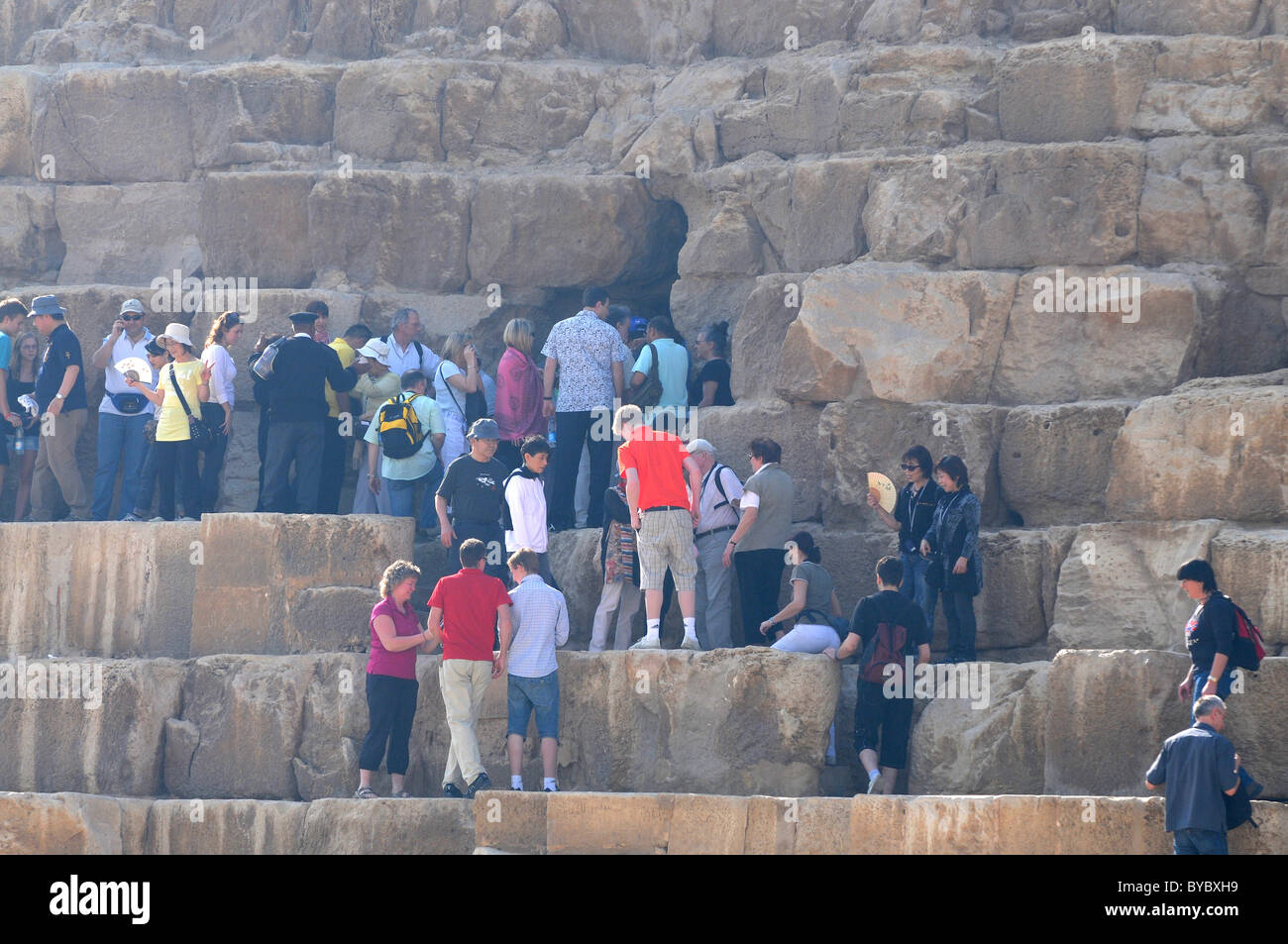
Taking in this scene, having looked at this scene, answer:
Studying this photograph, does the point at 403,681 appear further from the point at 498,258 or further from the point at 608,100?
the point at 608,100

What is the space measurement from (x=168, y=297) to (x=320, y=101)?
2.42 m

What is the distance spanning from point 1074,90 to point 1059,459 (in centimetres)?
325

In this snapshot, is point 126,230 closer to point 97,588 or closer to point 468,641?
point 97,588

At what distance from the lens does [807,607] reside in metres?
12.5

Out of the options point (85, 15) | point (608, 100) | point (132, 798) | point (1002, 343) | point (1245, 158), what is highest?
point (85, 15)

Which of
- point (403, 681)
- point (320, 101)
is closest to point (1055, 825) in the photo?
point (403, 681)

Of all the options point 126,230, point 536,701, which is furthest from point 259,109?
point 536,701

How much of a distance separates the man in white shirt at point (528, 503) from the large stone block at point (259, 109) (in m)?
5.83

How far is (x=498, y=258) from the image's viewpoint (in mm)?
16625

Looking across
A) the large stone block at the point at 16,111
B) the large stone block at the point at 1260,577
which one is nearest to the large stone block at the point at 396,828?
the large stone block at the point at 1260,577

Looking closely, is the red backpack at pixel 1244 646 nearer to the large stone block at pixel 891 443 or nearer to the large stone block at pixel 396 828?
the large stone block at pixel 891 443

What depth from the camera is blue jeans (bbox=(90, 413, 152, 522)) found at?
15.0m

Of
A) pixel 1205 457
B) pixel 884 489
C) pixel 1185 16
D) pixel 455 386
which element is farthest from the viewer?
pixel 1185 16


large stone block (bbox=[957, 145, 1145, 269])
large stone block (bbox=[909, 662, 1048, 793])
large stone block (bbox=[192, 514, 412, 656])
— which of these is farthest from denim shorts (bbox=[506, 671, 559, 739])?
large stone block (bbox=[957, 145, 1145, 269])
